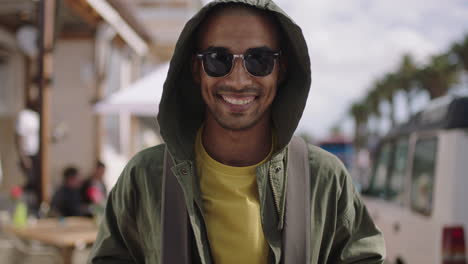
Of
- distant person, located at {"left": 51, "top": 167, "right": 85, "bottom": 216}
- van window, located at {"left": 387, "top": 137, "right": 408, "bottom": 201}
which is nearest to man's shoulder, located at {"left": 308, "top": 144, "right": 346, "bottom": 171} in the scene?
van window, located at {"left": 387, "top": 137, "right": 408, "bottom": 201}

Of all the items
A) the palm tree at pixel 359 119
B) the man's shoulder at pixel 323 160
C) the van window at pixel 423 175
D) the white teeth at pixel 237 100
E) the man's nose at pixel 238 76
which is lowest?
the palm tree at pixel 359 119

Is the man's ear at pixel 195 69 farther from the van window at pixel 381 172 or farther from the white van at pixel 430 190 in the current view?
the van window at pixel 381 172

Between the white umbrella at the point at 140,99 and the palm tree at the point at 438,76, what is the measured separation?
107ft

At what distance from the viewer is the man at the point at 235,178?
152 cm

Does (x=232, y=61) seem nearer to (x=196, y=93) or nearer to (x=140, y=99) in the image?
(x=196, y=93)

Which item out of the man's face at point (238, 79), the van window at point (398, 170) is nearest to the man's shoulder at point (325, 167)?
the man's face at point (238, 79)

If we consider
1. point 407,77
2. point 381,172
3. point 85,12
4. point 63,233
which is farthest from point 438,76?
point 63,233

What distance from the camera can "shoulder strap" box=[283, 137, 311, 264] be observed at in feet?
4.78

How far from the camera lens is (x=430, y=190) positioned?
3.90 meters

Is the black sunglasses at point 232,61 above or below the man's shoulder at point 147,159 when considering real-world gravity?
above

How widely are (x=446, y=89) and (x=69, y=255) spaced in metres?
37.6

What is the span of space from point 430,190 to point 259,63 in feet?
9.33

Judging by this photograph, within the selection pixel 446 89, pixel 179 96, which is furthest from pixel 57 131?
pixel 446 89

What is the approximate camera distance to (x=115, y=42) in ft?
49.8
